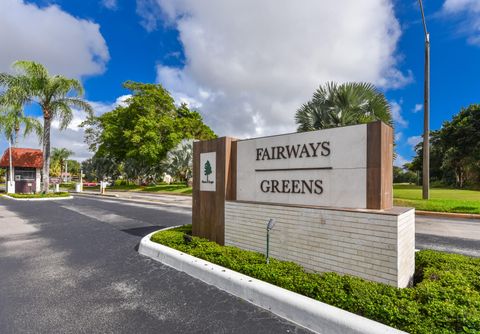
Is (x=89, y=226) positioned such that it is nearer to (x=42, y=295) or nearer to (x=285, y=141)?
(x=42, y=295)

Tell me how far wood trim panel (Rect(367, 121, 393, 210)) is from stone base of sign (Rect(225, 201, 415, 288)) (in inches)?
8.9

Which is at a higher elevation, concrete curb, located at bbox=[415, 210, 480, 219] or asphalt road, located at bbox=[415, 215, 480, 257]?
concrete curb, located at bbox=[415, 210, 480, 219]

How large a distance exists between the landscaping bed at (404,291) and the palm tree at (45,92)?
21.8 meters

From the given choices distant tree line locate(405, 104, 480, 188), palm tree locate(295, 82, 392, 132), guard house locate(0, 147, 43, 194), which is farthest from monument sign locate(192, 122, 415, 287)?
distant tree line locate(405, 104, 480, 188)

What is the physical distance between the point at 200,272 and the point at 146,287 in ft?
3.01

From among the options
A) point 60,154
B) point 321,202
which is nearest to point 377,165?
point 321,202

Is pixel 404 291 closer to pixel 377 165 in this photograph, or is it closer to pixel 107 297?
pixel 377 165

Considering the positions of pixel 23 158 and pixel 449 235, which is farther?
pixel 23 158

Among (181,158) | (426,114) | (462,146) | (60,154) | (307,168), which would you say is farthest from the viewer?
(60,154)

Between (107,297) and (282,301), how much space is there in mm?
2659

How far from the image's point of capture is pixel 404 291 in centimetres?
331

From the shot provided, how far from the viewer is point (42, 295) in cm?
394

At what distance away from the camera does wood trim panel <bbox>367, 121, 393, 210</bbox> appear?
12.8 ft

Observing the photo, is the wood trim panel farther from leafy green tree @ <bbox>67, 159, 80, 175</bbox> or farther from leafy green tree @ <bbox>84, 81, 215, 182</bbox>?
leafy green tree @ <bbox>67, 159, 80, 175</bbox>
